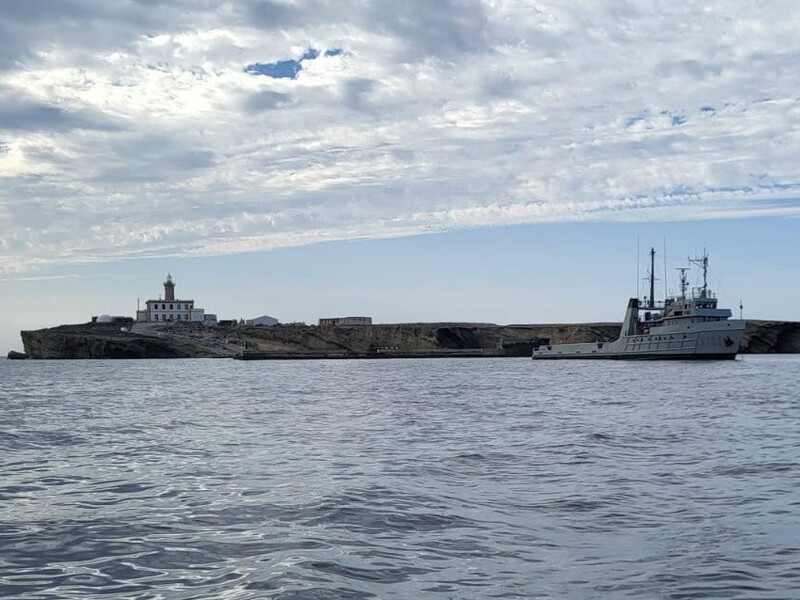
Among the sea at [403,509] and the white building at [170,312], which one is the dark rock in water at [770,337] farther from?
the sea at [403,509]

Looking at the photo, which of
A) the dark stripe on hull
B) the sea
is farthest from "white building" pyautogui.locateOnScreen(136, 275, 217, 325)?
the sea

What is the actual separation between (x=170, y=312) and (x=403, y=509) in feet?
602

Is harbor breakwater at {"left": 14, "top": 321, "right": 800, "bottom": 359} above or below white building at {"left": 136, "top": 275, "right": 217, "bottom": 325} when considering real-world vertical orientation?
below

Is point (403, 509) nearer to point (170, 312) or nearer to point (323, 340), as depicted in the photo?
point (323, 340)

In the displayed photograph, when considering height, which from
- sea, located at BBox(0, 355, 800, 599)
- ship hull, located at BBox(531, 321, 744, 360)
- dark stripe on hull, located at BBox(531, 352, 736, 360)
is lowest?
dark stripe on hull, located at BBox(531, 352, 736, 360)

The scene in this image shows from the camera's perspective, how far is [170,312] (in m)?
189

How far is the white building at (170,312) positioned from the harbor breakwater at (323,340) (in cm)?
1340

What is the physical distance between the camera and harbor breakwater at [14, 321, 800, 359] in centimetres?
16050

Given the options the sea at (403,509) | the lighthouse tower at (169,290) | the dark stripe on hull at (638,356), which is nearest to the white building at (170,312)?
the lighthouse tower at (169,290)

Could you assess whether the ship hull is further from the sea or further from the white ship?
the sea

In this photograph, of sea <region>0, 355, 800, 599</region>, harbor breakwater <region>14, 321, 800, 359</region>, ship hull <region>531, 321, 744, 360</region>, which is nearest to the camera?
sea <region>0, 355, 800, 599</region>

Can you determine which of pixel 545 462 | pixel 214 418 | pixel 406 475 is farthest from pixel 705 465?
pixel 214 418

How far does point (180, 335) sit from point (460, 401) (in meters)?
133

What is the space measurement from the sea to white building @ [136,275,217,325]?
165003 millimetres
